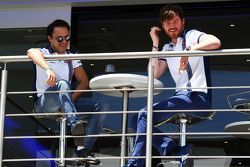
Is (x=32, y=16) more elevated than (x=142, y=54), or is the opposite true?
(x=32, y=16)

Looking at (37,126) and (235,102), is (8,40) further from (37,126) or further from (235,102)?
(235,102)

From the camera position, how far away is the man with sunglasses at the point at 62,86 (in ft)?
18.0

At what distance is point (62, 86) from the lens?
5570mm

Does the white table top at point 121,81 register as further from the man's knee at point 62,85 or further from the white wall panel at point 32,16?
the white wall panel at point 32,16

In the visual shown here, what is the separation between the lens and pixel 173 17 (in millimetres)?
5551

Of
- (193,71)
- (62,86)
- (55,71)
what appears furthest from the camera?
(55,71)

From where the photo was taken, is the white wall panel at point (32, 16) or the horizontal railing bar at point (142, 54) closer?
the horizontal railing bar at point (142, 54)

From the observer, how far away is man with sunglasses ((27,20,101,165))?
549 centimetres

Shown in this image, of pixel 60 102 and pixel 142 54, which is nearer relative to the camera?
pixel 142 54

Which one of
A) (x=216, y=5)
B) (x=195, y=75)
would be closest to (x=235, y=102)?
(x=195, y=75)

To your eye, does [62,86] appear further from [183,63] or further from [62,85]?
[183,63]

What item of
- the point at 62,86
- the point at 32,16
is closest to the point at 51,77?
the point at 62,86

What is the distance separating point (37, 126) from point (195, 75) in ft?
7.59

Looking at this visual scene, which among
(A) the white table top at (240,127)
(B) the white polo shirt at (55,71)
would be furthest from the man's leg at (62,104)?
(A) the white table top at (240,127)
